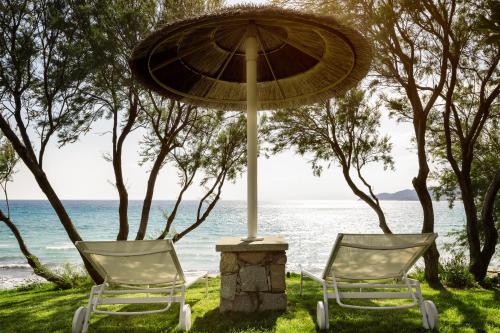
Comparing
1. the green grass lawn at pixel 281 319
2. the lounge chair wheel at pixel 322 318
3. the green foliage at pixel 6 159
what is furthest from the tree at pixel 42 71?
the lounge chair wheel at pixel 322 318

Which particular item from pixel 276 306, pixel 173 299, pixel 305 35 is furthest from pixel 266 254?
pixel 305 35

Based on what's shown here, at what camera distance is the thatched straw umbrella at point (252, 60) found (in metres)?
3.56

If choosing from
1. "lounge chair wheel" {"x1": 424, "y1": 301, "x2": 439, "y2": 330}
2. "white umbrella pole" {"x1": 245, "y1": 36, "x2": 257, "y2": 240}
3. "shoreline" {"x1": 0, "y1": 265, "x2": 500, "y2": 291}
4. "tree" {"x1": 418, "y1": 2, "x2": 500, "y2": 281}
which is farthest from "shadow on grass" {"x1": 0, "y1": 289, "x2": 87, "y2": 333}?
"shoreline" {"x1": 0, "y1": 265, "x2": 500, "y2": 291}

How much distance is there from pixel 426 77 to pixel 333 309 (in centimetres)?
595

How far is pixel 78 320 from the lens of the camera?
10.5ft

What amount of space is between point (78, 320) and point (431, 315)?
290 centimetres

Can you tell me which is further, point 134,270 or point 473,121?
point 473,121

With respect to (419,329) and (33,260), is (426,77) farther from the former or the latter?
(33,260)

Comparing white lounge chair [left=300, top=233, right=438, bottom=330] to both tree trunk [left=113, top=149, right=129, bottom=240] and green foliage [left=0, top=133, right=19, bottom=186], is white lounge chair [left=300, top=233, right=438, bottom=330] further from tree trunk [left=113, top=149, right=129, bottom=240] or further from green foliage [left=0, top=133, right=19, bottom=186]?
green foliage [left=0, top=133, right=19, bottom=186]

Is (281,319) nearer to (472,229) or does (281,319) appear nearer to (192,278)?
(192,278)

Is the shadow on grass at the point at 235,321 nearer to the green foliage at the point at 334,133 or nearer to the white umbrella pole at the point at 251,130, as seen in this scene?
the white umbrella pole at the point at 251,130

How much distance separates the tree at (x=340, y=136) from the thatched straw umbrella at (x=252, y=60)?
12.0ft

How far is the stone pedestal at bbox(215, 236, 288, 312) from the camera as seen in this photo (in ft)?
12.0

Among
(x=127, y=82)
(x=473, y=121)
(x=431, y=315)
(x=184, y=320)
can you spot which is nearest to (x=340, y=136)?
(x=473, y=121)
